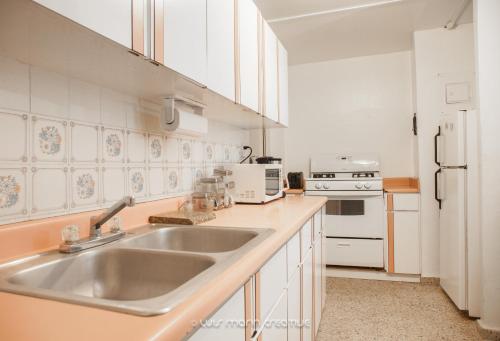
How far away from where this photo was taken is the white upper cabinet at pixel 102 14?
66 centimetres

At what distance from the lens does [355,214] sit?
309 centimetres

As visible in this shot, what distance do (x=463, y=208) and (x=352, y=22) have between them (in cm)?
177

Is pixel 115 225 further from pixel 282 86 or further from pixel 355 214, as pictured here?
pixel 355 214

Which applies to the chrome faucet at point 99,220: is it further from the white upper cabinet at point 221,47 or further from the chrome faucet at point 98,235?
the white upper cabinet at point 221,47

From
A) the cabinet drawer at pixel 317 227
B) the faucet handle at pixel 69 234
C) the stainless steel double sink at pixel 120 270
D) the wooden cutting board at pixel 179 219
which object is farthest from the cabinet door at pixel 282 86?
the faucet handle at pixel 69 234

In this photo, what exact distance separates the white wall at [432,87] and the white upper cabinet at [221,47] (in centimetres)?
229

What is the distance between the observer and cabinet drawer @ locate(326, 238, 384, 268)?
3023 mm

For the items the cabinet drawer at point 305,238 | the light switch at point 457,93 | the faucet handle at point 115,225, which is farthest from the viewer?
the light switch at point 457,93

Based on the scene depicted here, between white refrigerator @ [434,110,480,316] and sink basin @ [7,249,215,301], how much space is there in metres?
2.10

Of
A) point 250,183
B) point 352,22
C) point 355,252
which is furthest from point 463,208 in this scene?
point 352,22

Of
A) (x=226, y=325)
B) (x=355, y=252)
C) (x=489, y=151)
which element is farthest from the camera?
(x=355, y=252)

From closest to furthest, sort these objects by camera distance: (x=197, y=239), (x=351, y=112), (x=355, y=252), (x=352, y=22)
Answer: (x=197, y=239)
(x=352, y=22)
(x=355, y=252)
(x=351, y=112)

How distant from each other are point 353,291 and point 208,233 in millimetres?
2063

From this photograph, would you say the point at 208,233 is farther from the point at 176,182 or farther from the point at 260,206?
the point at 260,206
